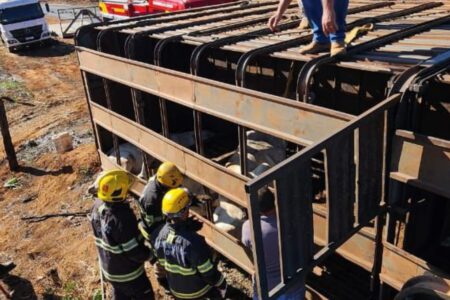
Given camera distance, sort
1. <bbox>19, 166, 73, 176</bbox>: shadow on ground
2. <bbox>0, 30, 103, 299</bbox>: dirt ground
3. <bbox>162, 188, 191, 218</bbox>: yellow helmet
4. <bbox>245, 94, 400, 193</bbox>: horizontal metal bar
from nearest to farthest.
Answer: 1. <bbox>245, 94, 400, 193</bbox>: horizontal metal bar
2. <bbox>162, 188, 191, 218</bbox>: yellow helmet
3. <bbox>0, 30, 103, 299</bbox>: dirt ground
4. <bbox>19, 166, 73, 176</bbox>: shadow on ground

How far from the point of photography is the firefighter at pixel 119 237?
14.2ft

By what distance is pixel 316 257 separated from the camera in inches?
117

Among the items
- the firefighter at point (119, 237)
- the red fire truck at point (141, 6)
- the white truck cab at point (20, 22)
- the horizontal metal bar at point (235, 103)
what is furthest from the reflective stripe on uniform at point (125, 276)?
the white truck cab at point (20, 22)

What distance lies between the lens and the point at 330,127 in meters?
3.35

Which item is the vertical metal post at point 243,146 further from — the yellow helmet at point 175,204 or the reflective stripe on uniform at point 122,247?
the reflective stripe on uniform at point 122,247

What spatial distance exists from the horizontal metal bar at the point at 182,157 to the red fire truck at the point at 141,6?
5.85 m

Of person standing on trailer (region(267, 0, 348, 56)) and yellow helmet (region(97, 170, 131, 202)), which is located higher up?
person standing on trailer (region(267, 0, 348, 56))

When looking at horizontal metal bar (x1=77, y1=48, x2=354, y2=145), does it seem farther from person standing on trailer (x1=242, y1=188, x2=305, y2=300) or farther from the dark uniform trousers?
the dark uniform trousers

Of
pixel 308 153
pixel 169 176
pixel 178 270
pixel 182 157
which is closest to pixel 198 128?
pixel 182 157

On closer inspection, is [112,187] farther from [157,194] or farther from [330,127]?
[330,127]

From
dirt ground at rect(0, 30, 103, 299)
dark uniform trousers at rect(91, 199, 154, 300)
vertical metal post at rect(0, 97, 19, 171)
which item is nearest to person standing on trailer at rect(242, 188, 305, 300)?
dark uniform trousers at rect(91, 199, 154, 300)

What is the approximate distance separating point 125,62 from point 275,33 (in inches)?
71.6

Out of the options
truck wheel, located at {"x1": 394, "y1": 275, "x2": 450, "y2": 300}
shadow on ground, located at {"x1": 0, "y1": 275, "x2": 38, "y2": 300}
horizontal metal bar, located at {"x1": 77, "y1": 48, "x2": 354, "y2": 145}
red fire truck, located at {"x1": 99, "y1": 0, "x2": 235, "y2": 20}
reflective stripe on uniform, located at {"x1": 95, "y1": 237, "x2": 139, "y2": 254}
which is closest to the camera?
truck wheel, located at {"x1": 394, "y1": 275, "x2": 450, "y2": 300}

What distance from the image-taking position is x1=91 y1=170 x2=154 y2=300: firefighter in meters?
4.34
